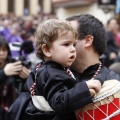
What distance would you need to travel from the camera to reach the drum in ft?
6.91

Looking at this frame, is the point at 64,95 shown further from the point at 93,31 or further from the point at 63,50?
the point at 93,31

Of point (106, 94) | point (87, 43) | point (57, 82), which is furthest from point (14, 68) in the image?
point (106, 94)

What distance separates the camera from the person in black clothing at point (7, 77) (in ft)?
12.4

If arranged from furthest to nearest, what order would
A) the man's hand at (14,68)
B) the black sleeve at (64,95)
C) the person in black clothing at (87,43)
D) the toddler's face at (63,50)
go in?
the man's hand at (14,68) → the person in black clothing at (87,43) → the toddler's face at (63,50) → the black sleeve at (64,95)

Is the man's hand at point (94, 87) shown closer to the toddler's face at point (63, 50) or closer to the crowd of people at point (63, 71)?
the crowd of people at point (63, 71)

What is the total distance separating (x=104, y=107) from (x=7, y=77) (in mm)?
2002

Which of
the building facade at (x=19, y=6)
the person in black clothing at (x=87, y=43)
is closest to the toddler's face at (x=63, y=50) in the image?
the person in black clothing at (x=87, y=43)

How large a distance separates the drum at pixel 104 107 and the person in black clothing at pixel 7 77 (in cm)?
172

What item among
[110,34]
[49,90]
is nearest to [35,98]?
[49,90]

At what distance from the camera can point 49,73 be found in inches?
86.5

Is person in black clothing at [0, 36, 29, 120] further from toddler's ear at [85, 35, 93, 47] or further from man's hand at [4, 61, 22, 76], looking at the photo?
toddler's ear at [85, 35, 93, 47]

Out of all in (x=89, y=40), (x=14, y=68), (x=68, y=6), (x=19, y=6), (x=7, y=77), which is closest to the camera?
(x=89, y=40)

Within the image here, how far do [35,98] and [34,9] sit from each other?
168 feet

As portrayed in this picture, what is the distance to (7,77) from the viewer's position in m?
3.96
